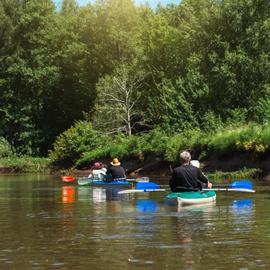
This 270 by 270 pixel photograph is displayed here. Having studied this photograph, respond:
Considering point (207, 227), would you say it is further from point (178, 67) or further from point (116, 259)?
point (178, 67)

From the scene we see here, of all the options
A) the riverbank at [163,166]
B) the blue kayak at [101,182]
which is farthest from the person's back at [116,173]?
the riverbank at [163,166]

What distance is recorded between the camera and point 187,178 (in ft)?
63.0

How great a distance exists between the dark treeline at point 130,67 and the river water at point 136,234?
24.9 meters

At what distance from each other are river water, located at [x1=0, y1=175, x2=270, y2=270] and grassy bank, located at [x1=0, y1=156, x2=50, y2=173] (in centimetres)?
3783

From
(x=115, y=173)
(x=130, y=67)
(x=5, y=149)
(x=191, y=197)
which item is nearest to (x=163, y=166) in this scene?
(x=115, y=173)

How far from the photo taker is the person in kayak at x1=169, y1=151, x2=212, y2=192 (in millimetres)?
18922

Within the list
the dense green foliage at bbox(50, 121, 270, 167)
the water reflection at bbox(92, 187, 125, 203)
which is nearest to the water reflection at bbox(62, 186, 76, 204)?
the water reflection at bbox(92, 187, 125, 203)

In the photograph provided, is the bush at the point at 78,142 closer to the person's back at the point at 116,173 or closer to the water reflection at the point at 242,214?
the person's back at the point at 116,173

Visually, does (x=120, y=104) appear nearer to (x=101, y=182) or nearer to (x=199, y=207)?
(x=101, y=182)

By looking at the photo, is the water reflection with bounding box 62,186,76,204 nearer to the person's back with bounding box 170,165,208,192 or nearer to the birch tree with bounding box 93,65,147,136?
the person's back with bounding box 170,165,208,192

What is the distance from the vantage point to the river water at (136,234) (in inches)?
412

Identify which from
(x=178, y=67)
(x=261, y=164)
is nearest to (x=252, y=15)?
(x=178, y=67)

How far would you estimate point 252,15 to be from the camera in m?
53.2

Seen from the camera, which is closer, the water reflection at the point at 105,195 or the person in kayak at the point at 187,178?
the person in kayak at the point at 187,178
